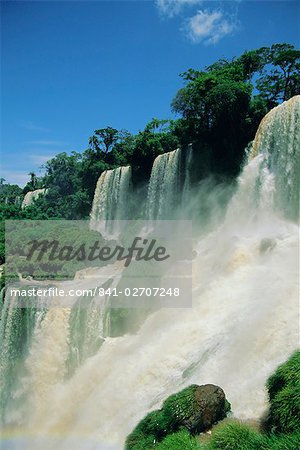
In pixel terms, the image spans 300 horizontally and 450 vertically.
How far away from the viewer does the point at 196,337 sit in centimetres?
983

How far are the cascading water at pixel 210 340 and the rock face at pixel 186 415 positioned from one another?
1.84ft

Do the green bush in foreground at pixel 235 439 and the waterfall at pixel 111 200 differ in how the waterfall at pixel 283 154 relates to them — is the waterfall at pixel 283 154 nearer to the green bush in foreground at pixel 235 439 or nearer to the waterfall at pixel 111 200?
the green bush in foreground at pixel 235 439

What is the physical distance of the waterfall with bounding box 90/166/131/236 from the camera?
2711cm

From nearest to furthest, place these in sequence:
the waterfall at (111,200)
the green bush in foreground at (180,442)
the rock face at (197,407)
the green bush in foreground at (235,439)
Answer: the green bush in foreground at (235,439) < the green bush in foreground at (180,442) < the rock face at (197,407) < the waterfall at (111,200)

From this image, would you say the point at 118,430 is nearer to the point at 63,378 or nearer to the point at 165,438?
the point at 165,438

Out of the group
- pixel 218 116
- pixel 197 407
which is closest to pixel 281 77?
pixel 218 116

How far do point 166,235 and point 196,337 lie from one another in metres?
10.7

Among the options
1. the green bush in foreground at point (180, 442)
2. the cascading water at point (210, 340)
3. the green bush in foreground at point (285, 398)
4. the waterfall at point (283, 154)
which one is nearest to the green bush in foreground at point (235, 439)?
the green bush in foreground at point (180, 442)

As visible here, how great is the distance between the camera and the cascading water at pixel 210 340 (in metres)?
8.18

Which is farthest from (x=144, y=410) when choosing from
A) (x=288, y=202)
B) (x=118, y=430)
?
(x=288, y=202)

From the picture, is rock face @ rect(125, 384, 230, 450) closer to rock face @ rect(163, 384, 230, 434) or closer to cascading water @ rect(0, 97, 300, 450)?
rock face @ rect(163, 384, 230, 434)

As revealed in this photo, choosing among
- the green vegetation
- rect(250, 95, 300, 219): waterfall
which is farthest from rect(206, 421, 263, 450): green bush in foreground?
the green vegetation

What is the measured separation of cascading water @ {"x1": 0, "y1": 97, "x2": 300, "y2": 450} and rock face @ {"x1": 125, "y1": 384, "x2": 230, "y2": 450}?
0.56 metres

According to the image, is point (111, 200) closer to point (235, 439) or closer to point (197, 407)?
point (197, 407)
